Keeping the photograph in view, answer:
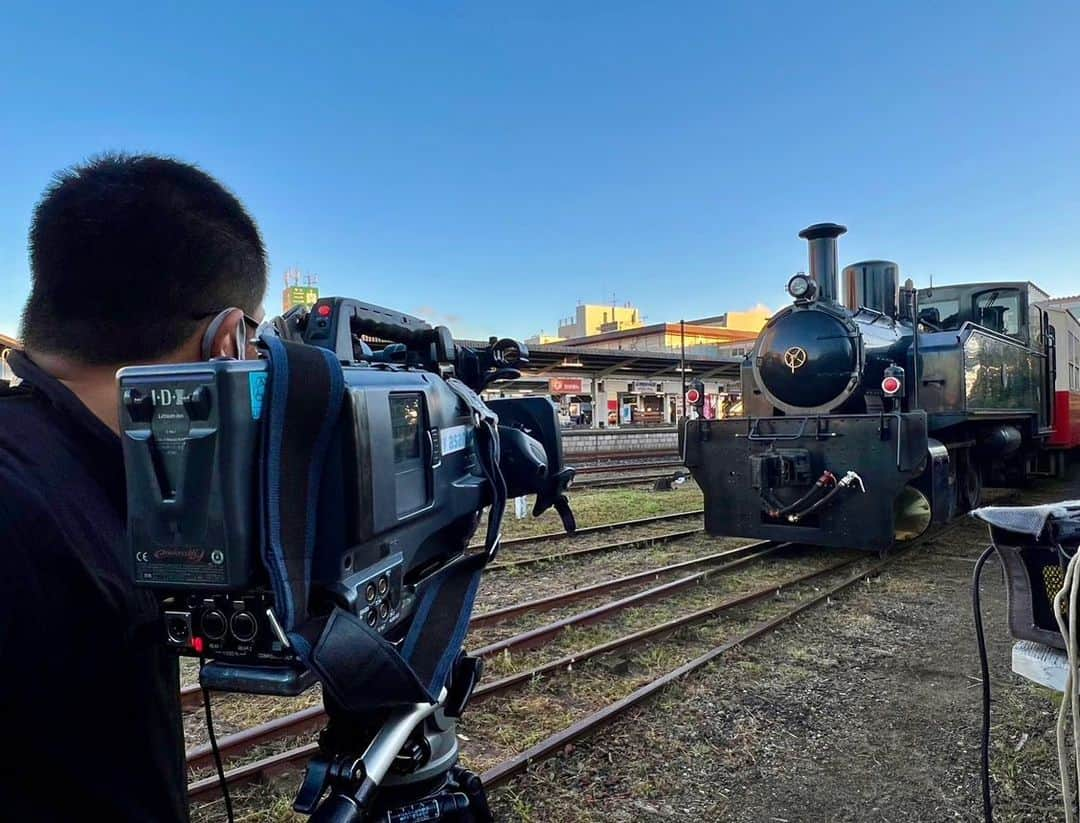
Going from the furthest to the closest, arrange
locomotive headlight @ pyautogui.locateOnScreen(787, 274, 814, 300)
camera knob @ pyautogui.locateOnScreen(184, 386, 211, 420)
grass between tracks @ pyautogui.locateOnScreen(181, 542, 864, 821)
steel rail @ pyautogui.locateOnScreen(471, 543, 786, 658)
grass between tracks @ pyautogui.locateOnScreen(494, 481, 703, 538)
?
grass between tracks @ pyautogui.locateOnScreen(494, 481, 703, 538) → locomotive headlight @ pyautogui.locateOnScreen(787, 274, 814, 300) → steel rail @ pyautogui.locateOnScreen(471, 543, 786, 658) → grass between tracks @ pyautogui.locateOnScreen(181, 542, 864, 821) → camera knob @ pyautogui.locateOnScreen(184, 386, 211, 420)

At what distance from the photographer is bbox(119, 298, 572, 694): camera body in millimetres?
848

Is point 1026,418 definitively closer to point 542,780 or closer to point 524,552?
point 524,552

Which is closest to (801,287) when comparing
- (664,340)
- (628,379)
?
(628,379)

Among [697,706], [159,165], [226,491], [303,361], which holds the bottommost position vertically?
[697,706]

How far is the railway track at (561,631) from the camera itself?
295 centimetres

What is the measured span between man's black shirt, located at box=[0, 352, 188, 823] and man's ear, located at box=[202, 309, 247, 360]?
0.20 meters

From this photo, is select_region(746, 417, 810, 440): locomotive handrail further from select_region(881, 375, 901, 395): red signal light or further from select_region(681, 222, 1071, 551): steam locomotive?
select_region(881, 375, 901, 395): red signal light

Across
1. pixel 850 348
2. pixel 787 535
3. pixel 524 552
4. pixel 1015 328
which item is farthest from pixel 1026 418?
pixel 524 552

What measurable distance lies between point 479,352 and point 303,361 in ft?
2.48

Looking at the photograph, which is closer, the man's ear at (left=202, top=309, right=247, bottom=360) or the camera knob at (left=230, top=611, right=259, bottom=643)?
the camera knob at (left=230, top=611, right=259, bottom=643)

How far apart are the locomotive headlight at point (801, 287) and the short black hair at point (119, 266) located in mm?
6570

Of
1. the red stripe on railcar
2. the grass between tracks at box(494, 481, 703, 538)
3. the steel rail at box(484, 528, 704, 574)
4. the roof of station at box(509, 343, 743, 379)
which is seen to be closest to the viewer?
the steel rail at box(484, 528, 704, 574)

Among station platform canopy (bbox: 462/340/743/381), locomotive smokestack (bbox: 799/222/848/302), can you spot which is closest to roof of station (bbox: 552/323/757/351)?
A: station platform canopy (bbox: 462/340/743/381)

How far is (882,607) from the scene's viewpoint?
5.25m
